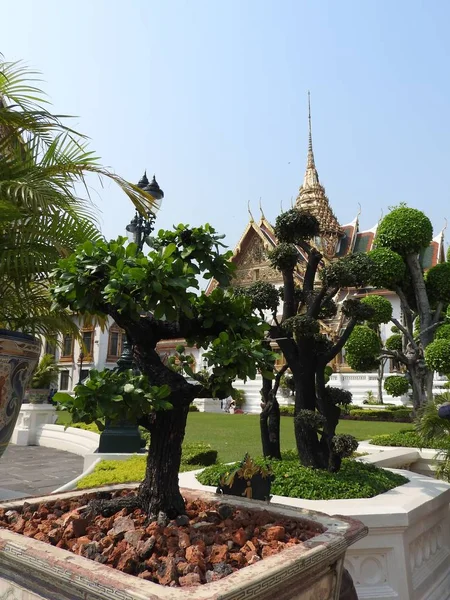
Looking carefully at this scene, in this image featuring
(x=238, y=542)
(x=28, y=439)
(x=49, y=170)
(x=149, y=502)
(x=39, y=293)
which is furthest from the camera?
(x=28, y=439)

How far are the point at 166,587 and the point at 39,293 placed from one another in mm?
4225

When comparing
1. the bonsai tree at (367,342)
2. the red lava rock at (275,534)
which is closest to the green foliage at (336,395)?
the red lava rock at (275,534)

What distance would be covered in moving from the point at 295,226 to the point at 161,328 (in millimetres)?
2848

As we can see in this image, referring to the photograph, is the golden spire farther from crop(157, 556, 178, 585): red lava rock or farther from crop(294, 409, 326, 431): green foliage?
crop(157, 556, 178, 585): red lava rock

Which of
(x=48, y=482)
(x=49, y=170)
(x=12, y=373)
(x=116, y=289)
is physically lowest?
(x=48, y=482)

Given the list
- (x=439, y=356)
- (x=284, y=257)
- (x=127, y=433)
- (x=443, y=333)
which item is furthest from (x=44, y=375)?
(x=284, y=257)

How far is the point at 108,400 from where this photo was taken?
200 centimetres

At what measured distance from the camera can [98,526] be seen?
225 cm

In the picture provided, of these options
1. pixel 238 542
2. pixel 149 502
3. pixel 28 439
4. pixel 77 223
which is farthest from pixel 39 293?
pixel 28 439

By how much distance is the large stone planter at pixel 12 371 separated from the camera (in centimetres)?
404

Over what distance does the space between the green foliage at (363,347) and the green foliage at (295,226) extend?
26.1 feet

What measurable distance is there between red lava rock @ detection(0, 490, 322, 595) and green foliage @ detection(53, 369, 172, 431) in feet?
1.57

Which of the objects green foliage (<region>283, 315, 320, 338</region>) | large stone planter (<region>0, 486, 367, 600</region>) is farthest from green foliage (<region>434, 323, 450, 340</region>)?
Result: large stone planter (<region>0, 486, 367, 600</region>)

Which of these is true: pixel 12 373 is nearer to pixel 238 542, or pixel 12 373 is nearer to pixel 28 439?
pixel 238 542
